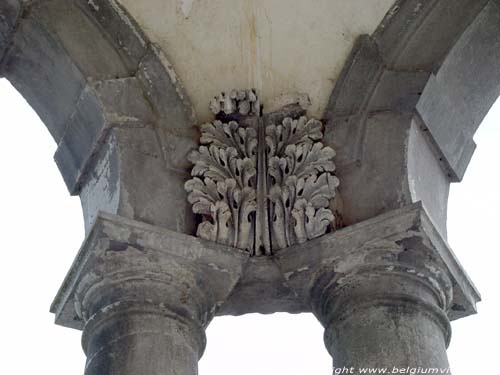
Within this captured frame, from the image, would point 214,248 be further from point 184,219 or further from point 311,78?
point 311,78

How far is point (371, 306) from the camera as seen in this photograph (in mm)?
4547

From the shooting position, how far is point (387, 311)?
4.51 metres

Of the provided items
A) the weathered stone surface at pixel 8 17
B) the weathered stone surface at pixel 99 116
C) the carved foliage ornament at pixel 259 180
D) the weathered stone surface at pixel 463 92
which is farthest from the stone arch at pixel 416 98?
the weathered stone surface at pixel 8 17

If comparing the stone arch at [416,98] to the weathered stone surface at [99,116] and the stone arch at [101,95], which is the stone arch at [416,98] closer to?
the stone arch at [101,95]

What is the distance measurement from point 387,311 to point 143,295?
926mm

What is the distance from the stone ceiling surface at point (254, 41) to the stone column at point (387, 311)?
1.09m

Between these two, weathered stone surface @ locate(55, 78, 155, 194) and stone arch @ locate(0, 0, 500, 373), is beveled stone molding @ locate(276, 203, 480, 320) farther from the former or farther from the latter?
weathered stone surface @ locate(55, 78, 155, 194)

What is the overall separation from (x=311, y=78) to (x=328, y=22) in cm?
27

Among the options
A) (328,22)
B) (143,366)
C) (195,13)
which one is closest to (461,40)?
(328,22)

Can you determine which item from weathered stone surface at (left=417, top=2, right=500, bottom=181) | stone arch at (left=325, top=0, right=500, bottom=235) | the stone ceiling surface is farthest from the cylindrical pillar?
weathered stone surface at (left=417, top=2, right=500, bottom=181)

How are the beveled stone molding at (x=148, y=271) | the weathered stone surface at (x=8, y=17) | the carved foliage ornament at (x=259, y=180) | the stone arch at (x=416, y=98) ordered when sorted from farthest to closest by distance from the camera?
the weathered stone surface at (x=8, y=17) < the stone arch at (x=416, y=98) < the carved foliage ornament at (x=259, y=180) < the beveled stone molding at (x=148, y=271)

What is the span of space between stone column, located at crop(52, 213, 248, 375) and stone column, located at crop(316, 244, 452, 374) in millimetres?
A: 460

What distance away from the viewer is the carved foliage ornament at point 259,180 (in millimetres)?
4945

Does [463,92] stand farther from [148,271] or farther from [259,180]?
[148,271]
